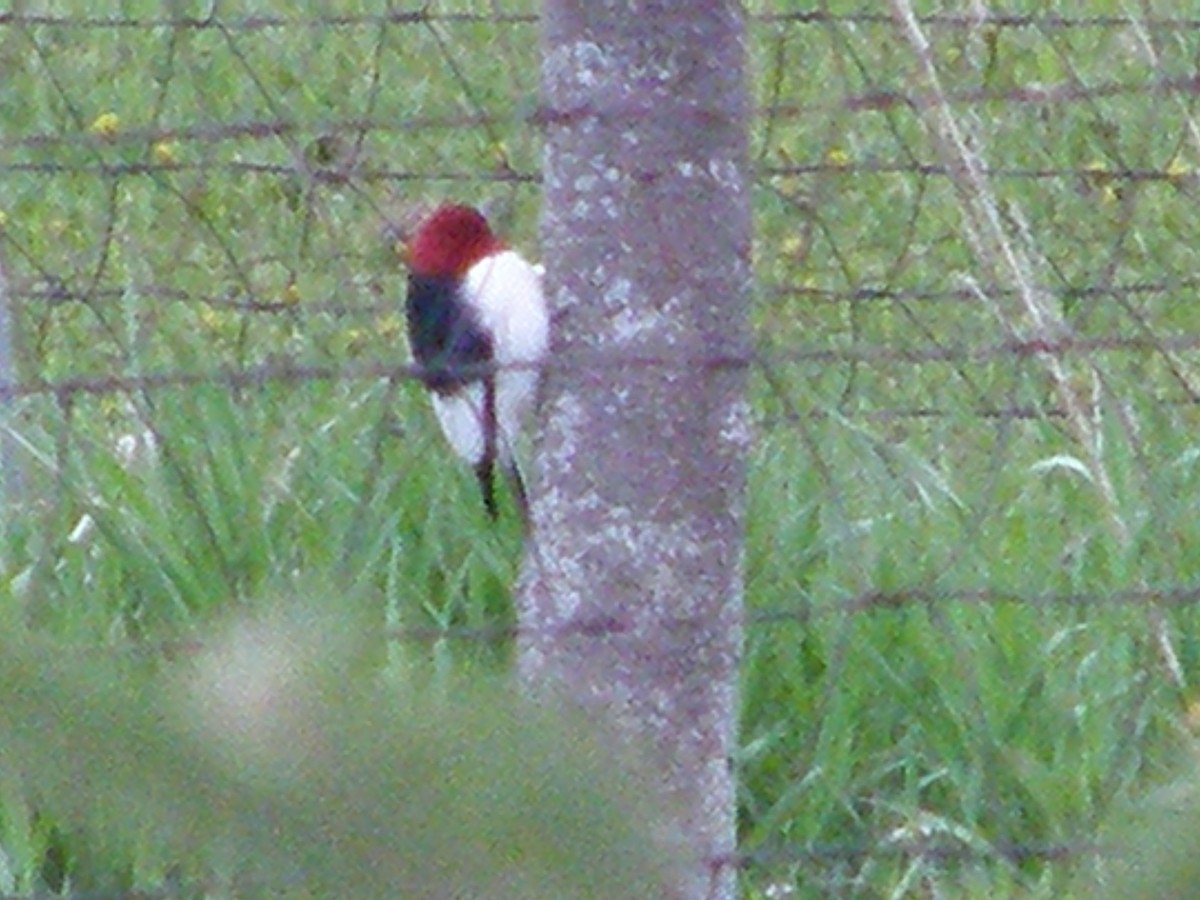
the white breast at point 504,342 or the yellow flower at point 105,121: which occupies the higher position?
the yellow flower at point 105,121

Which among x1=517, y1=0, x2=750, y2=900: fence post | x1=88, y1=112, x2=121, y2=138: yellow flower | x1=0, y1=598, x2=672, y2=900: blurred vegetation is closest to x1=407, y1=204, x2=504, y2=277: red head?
x1=517, y1=0, x2=750, y2=900: fence post

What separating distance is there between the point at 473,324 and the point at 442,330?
0.48ft

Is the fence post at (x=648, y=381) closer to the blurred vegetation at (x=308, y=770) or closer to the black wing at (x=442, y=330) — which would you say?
the black wing at (x=442, y=330)

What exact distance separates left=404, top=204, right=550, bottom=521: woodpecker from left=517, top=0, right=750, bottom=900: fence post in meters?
0.30

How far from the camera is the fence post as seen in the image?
6.75ft

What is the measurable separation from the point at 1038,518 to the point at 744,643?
A: 22.4 inches

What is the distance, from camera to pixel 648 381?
6.96 feet

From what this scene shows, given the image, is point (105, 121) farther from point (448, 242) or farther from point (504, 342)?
point (504, 342)

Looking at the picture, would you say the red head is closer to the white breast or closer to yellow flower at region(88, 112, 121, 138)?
the white breast

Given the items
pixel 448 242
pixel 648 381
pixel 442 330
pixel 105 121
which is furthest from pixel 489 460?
pixel 105 121

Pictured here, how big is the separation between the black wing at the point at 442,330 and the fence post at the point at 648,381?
567 millimetres

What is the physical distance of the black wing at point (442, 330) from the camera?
9.26ft

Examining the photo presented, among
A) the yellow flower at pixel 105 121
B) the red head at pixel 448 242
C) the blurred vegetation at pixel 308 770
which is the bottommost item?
the blurred vegetation at pixel 308 770

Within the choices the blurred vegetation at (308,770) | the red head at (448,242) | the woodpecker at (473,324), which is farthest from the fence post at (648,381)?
the blurred vegetation at (308,770)
